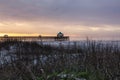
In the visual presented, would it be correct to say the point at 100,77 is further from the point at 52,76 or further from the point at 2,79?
the point at 2,79

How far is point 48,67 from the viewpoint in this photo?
40.2 ft

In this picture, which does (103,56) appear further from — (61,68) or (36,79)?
(36,79)

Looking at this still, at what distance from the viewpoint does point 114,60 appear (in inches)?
481

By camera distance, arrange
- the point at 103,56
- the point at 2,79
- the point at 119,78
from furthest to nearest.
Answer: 1. the point at 103,56
2. the point at 2,79
3. the point at 119,78

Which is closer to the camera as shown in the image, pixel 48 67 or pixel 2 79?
pixel 2 79

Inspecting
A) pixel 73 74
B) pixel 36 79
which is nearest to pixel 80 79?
pixel 73 74

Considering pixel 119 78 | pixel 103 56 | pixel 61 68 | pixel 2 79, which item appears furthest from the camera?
pixel 103 56

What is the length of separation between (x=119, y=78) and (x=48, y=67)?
3013mm

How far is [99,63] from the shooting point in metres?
12.0

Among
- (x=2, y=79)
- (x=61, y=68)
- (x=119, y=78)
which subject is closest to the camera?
(x=119, y=78)

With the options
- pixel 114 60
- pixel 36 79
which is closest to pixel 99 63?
pixel 114 60

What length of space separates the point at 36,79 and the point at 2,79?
143 centimetres

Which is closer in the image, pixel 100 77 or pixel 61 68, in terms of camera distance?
pixel 100 77

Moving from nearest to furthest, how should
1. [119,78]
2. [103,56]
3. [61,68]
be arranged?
[119,78]
[61,68]
[103,56]
